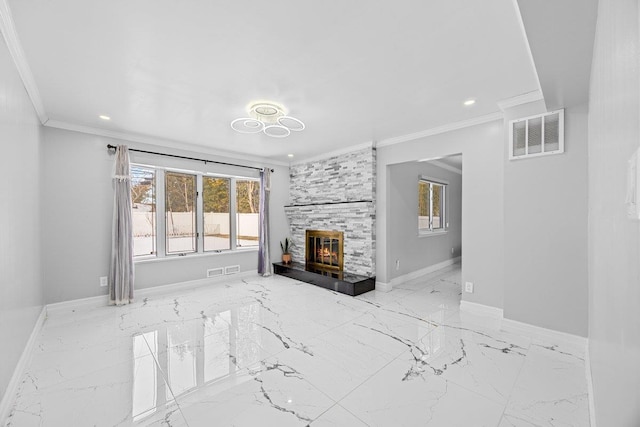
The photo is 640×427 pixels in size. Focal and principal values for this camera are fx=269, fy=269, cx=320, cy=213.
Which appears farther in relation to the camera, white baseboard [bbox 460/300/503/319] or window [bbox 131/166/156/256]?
window [bbox 131/166/156/256]

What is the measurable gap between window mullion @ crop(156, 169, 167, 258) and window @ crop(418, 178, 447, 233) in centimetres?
475

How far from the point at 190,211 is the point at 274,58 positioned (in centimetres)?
353

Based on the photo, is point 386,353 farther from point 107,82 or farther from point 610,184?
point 107,82

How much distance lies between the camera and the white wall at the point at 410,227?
4.62m

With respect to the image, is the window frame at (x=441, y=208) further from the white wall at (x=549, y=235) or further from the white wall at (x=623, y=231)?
the white wall at (x=623, y=231)

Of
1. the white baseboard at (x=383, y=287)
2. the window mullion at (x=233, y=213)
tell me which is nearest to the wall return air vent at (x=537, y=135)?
the white baseboard at (x=383, y=287)

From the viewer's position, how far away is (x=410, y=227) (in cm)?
505

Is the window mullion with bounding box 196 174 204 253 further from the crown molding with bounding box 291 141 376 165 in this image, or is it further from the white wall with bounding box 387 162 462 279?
the white wall with bounding box 387 162 462 279

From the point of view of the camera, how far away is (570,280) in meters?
2.57

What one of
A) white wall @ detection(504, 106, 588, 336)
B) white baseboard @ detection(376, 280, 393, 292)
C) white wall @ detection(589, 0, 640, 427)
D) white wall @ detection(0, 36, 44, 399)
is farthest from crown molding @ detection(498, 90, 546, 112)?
white wall @ detection(0, 36, 44, 399)

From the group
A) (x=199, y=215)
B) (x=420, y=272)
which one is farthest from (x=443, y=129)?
(x=199, y=215)

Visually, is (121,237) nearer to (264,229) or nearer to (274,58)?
(264,229)

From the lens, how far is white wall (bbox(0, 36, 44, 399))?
1836 millimetres

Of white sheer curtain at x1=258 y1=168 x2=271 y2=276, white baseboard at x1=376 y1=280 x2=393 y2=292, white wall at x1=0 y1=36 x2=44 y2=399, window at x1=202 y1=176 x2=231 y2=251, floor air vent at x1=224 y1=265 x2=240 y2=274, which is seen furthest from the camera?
white sheer curtain at x1=258 y1=168 x2=271 y2=276
